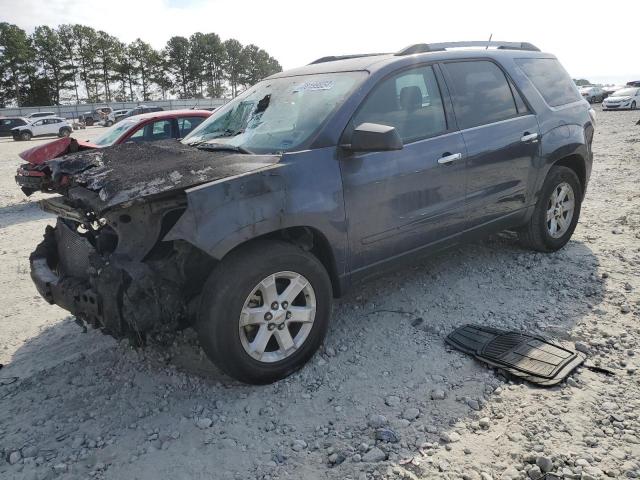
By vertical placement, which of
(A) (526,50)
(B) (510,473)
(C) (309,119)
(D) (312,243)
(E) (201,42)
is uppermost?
(E) (201,42)

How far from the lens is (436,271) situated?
4660mm

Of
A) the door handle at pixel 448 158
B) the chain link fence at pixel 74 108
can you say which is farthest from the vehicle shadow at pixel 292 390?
the chain link fence at pixel 74 108

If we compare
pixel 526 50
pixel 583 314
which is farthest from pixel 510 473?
pixel 526 50

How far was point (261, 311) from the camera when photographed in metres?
2.93

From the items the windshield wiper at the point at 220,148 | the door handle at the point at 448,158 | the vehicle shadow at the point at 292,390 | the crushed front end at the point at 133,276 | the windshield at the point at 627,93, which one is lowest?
the vehicle shadow at the point at 292,390

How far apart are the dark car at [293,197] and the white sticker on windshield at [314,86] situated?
18 millimetres

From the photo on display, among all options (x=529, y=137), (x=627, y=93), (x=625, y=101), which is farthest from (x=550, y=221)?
(x=627, y=93)

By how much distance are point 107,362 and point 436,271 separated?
286 cm

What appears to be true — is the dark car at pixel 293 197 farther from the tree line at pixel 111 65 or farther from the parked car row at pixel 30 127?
the tree line at pixel 111 65

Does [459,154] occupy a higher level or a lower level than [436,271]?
higher

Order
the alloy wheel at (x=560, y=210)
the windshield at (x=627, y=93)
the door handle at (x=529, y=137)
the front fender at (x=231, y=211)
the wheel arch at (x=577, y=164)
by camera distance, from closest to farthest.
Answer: the front fender at (x=231, y=211) → the door handle at (x=529, y=137) → the alloy wheel at (x=560, y=210) → the wheel arch at (x=577, y=164) → the windshield at (x=627, y=93)

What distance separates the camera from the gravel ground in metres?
2.44

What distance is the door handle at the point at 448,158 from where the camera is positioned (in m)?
3.68

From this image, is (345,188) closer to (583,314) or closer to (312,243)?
(312,243)
